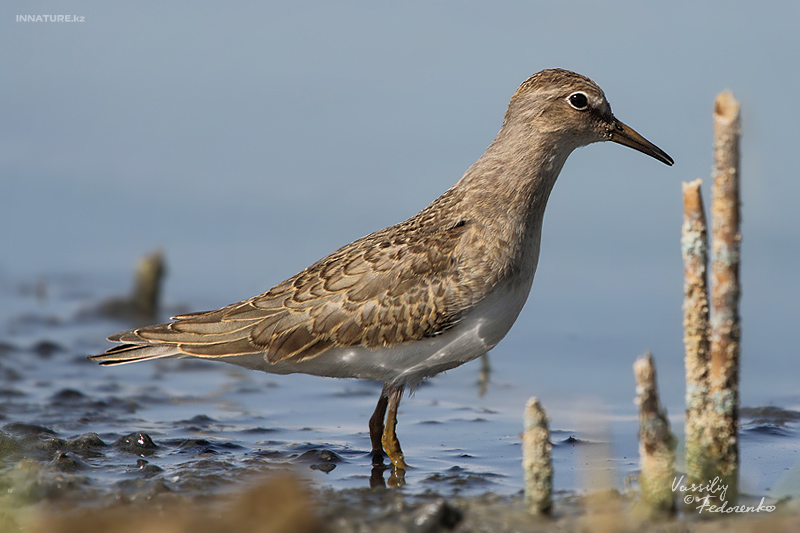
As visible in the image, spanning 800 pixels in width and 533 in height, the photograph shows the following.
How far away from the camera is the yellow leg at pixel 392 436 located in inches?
285

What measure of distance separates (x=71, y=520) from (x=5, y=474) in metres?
2.15

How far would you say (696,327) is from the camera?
5.30 meters

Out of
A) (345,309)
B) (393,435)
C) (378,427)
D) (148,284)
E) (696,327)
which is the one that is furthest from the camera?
(148,284)

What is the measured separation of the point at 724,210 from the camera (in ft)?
17.1

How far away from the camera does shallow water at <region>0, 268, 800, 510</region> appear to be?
6637mm

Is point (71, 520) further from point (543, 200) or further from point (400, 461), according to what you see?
point (543, 200)

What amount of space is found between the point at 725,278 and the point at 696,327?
293 millimetres

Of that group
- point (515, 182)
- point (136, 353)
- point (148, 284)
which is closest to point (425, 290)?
point (515, 182)

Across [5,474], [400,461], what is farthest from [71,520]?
[400,461]

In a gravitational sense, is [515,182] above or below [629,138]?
below

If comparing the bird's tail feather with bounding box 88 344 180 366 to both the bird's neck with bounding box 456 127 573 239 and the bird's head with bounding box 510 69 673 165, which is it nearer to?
the bird's neck with bounding box 456 127 573 239

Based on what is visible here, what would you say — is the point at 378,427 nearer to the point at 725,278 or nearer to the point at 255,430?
the point at 255,430

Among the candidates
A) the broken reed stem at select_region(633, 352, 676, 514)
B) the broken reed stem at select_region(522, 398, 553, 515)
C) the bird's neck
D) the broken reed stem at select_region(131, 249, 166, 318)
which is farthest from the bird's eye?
the broken reed stem at select_region(131, 249, 166, 318)

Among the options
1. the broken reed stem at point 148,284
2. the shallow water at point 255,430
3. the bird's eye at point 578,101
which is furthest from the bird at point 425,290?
the broken reed stem at point 148,284
